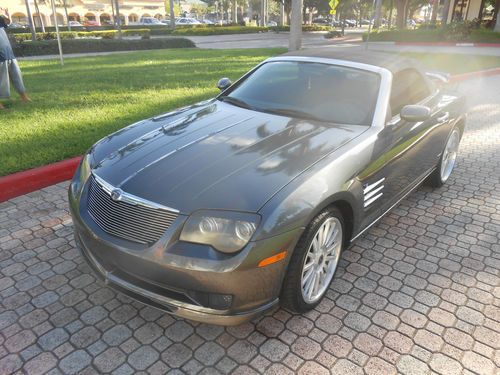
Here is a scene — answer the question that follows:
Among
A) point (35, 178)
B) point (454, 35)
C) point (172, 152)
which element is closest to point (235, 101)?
point (172, 152)

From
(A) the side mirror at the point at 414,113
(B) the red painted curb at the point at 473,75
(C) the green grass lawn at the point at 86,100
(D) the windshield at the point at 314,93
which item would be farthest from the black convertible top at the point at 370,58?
(B) the red painted curb at the point at 473,75

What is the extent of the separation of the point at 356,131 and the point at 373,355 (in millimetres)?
1640

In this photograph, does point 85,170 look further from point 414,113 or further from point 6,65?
point 6,65

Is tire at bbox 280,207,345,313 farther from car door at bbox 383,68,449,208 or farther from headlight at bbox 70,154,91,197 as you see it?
headlight at bbox 70,154,91,197

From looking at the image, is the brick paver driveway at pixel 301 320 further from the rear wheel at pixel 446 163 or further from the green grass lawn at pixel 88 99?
the green grass lawn at pixel 88 99

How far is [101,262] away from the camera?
264cm

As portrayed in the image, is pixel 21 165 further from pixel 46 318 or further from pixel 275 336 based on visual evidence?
pixel 275 336

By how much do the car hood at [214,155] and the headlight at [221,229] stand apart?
0.18 feet

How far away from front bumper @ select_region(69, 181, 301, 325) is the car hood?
0.24 meters

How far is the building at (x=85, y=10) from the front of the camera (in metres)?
63.3

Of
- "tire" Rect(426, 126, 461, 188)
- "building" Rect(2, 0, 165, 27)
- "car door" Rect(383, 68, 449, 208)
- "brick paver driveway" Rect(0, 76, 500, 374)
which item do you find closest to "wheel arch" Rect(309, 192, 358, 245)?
"brick paver driveway" Rect(0, 76, 500, 374)

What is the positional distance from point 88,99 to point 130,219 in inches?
246

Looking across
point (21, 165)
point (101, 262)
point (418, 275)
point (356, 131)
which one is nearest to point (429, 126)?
point (356, 131)

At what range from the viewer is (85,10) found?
72.3 meters
